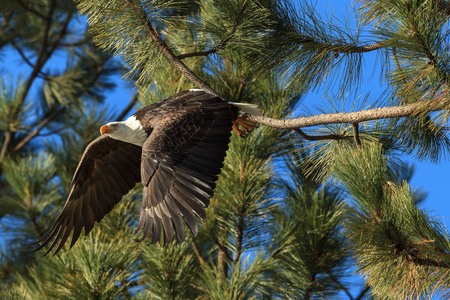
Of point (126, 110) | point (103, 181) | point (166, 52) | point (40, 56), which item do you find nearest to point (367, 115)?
point (166, 52)

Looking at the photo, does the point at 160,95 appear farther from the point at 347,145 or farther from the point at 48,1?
the point at 48,1

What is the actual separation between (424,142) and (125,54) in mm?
Answer: 1095

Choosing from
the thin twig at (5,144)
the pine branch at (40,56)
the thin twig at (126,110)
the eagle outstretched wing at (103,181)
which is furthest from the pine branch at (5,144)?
the eagle outstretched wing at (103,181)

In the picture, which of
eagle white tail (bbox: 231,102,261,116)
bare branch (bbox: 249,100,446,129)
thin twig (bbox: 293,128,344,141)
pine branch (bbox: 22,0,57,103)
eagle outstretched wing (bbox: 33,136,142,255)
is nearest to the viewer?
bare branch (bbox: 249,100,446,129)

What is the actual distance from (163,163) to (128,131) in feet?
0.99

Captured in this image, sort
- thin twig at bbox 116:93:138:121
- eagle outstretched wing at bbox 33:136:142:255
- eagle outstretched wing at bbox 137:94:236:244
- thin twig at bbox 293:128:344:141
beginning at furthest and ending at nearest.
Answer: thin twig at bbox 116:93:138:121, eagle outstretched wing at bbox 33:136:142:255, thin twig at bbox 293:128:344:141, eagle outstretched wing at bbox 137:94:236:244

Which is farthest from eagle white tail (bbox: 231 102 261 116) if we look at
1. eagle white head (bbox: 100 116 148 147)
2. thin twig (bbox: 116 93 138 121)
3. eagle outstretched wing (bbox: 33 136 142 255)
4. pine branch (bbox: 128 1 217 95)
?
thin twig (bbox: 116 93 138 121)

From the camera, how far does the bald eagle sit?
1.93m

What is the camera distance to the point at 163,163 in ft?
6.59

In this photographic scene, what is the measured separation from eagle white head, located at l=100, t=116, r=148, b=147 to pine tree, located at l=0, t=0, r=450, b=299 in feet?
0.55

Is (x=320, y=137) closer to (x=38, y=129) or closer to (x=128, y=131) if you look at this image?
(x=128, y=131)

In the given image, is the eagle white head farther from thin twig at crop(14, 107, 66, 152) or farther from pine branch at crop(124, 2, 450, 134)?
thin twig at crop(14, 107, 66, 152)

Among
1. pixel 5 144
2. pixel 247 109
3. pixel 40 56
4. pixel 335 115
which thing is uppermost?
pixel 40 56

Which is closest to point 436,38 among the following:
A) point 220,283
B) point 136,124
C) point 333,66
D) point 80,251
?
point 333,66
